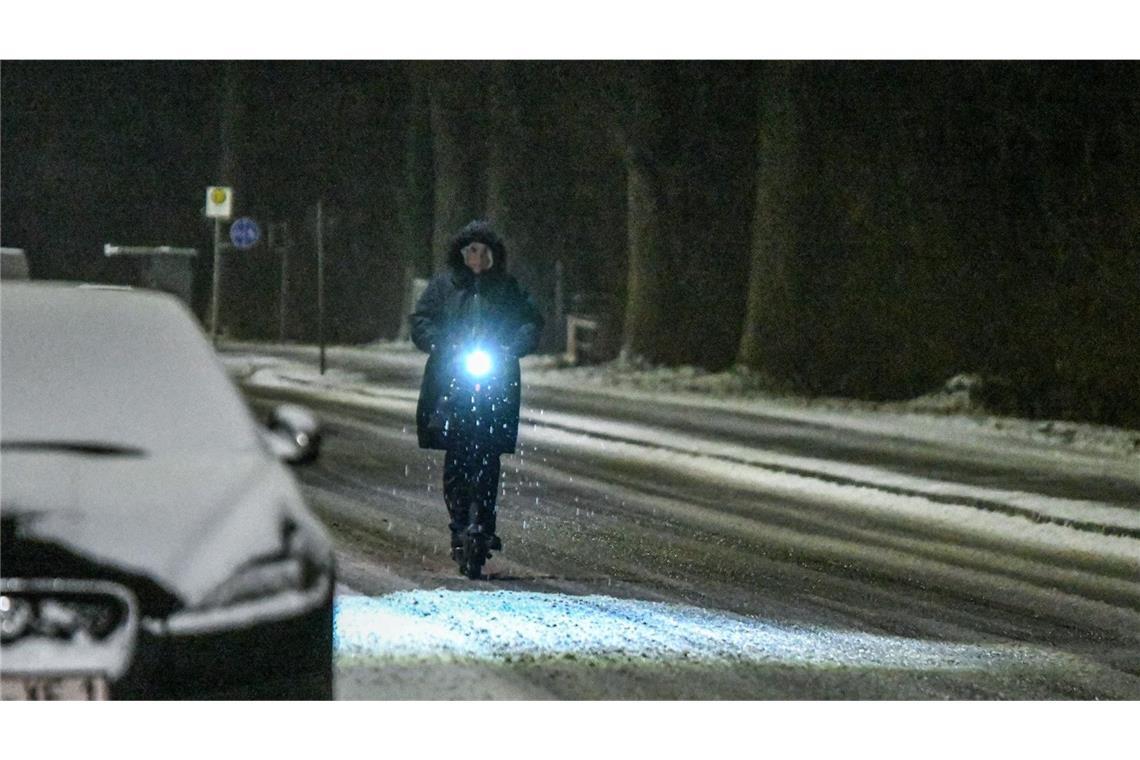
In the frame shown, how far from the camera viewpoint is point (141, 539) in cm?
573

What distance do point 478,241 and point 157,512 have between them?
4.32 meters

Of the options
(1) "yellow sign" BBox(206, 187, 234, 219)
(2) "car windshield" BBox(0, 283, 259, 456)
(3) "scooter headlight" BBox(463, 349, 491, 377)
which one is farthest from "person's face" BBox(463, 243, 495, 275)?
(1) "yellow sign" BBox(206, 187, 234, 219)

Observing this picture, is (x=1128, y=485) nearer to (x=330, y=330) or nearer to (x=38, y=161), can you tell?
(x=330, y=330)

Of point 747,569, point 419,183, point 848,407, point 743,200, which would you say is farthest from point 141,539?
point 419,183

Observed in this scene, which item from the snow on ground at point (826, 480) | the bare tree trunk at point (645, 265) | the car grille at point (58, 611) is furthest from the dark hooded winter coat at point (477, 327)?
the bare tree trunk at point (645, 265)

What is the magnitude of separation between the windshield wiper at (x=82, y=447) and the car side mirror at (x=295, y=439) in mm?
553

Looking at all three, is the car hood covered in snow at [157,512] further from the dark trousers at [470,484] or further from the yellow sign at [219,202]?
the yellow sign at [219,202]

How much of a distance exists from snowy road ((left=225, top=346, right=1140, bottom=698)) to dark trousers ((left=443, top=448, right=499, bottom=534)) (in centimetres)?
35

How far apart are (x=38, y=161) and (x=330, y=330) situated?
964 cm

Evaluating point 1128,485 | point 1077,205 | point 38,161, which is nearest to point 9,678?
point 1128,485

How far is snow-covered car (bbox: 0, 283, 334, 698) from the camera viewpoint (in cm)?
560

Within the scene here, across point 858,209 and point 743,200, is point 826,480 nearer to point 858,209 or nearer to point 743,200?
point 858,209

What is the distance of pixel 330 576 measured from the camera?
19.6ft

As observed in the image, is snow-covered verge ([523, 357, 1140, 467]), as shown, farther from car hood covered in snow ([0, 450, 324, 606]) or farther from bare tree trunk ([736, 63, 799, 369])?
car hood covered in snow ([0, 450, 324, 606])
